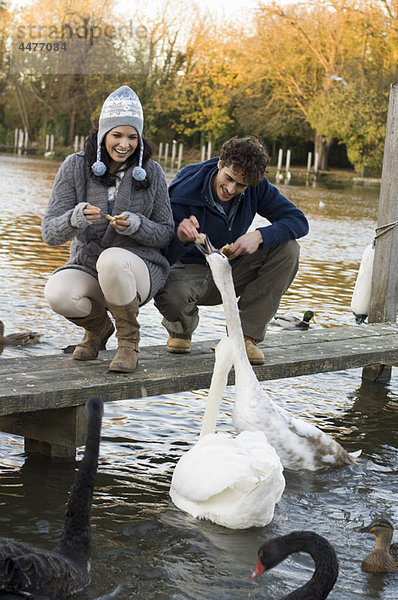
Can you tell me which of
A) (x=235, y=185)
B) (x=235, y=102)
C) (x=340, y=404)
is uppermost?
(x=235, y=102)

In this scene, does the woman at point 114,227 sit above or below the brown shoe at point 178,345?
above

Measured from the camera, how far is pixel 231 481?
4.45 m

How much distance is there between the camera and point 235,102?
59.2 metres

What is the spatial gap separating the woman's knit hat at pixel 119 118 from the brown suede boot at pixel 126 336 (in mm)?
778

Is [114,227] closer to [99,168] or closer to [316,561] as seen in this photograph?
[99,168]

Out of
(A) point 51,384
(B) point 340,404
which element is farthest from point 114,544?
(B) point 340,404

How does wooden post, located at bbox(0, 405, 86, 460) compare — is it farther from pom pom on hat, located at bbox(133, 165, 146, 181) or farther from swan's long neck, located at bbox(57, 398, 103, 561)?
pom pom on hat, located at bbox(133, 165, 146, 181)

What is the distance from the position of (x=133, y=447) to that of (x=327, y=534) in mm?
1621

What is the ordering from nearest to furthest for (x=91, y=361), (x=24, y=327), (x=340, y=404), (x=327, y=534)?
(x=327, y=534), (x=91, y=361), (x=340, y=404), (x=24, y=327)

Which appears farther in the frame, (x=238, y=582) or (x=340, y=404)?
(x=340, y=404)

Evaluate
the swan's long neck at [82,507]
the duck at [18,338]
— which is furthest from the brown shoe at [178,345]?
the duck at [18,338]

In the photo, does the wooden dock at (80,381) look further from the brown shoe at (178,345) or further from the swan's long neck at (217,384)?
the swan's long neck at (217,384)

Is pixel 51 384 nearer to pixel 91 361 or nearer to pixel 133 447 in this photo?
pixel 91 361

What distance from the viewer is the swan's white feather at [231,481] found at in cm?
445
